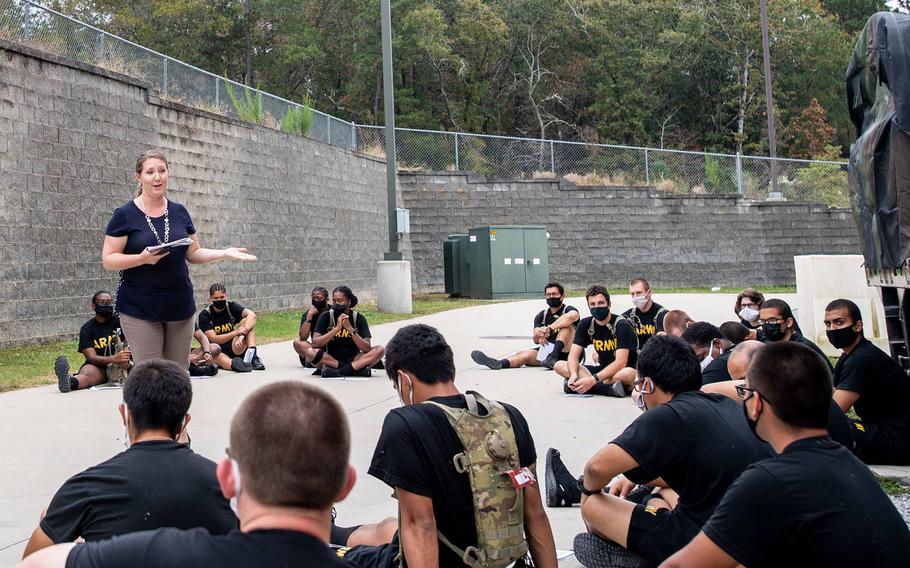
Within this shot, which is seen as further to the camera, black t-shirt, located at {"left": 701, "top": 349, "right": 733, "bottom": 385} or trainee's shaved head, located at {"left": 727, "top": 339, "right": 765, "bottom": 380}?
black t-shirt, located at {"left": 701, "top": 349, "right": 733, "bottom": 385}

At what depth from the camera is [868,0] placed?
167ft

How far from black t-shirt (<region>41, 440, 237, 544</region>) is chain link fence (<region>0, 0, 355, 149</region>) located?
12.8 metres

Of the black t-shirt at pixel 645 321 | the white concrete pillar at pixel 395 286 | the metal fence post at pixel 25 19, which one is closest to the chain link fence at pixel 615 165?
the white concrete pillar at pixel 395 286

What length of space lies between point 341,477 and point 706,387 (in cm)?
413

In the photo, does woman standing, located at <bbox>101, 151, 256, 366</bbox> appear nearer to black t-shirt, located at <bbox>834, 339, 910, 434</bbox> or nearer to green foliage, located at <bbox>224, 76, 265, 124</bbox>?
black t-shirt, located at <bbox>834, 339, 910, 434</bbox>

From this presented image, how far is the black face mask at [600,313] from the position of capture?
10609 mm

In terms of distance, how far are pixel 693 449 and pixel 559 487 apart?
75.7 inches

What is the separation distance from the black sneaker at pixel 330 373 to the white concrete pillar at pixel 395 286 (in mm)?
8773

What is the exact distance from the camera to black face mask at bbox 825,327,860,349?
6965mm

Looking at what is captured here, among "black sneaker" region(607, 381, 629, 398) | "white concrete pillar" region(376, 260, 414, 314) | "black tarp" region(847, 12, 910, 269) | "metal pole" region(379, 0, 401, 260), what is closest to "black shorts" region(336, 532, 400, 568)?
"black tarp" region(847, 12, 910, 269)

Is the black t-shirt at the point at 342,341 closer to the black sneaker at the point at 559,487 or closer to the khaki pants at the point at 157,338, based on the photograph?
the black sneaker at the point at 559,487

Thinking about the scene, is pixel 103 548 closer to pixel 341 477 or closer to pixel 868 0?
pixel 341 477

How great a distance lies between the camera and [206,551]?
81.5 inches

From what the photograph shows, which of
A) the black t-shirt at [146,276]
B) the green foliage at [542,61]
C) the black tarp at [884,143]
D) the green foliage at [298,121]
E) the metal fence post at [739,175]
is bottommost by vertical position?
the black t-shirt at [146,276]
